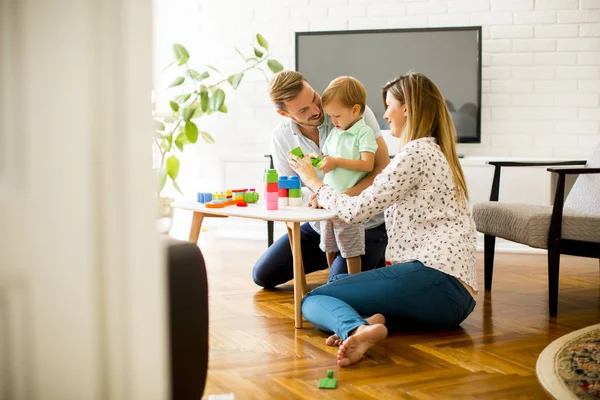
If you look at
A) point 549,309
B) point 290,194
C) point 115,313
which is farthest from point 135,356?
point 549,309

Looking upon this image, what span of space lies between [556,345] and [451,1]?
3.25m

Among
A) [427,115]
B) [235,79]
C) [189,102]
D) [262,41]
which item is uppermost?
[262,41]

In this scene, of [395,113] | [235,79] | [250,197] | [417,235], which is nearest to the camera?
[417,235]

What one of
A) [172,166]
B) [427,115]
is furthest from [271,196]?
[172,166]

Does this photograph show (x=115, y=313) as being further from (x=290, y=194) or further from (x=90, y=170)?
(x=290, y=194)

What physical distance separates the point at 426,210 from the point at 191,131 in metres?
2.74

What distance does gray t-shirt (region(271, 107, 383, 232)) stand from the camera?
3.39m

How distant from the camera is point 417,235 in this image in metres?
2.70

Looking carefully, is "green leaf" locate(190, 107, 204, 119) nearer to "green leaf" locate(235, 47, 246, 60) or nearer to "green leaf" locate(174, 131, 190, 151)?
"green leaf" locate(174, 131, 190, 151)

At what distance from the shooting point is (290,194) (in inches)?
127

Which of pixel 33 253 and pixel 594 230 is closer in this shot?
pixel 33 253

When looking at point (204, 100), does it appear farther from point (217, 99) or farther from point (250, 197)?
point (250, 197)

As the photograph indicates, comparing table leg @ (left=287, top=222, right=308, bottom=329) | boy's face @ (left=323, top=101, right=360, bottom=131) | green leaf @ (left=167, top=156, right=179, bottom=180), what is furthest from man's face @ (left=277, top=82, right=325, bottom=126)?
green leaf @ (left=167, top=156, right=179, bottom=180)

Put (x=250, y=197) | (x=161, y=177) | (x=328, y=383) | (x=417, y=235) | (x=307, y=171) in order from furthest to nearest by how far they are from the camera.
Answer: (x=161, y=177)
(x=250, y=197)
(x=307, y=171)
(x=417, y=235)
(x=328, y=383)
